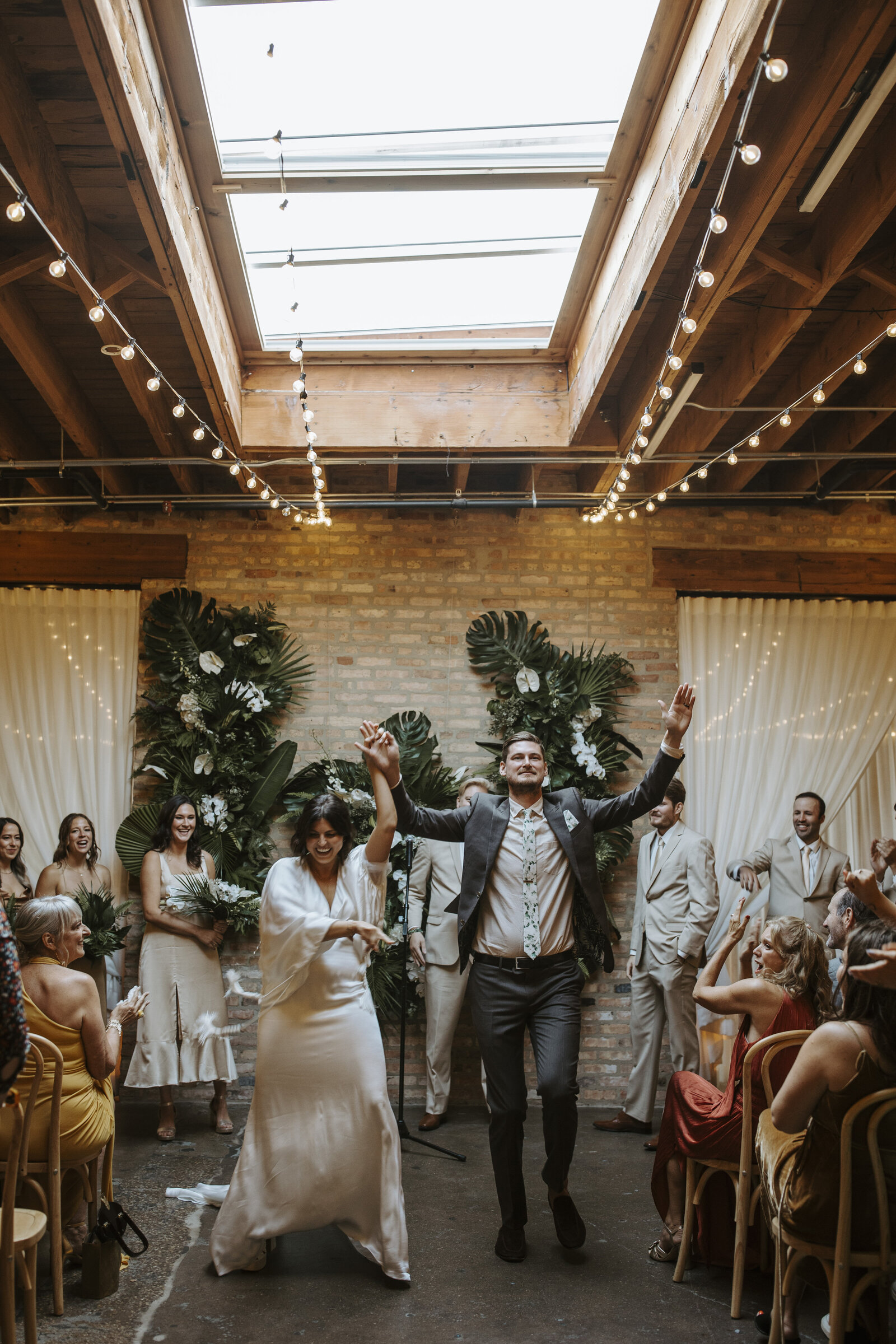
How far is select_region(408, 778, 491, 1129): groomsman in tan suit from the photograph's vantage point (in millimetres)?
5836

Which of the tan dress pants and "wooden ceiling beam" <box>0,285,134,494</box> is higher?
"wooden ceiling beam" <box>0,285,134,494</box>

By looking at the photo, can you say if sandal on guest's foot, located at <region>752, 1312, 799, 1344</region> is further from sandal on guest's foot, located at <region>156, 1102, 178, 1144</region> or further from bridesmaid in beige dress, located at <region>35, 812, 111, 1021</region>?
bridesmaid in beige dress, located at <region>35, 812, 111, 1021</region>

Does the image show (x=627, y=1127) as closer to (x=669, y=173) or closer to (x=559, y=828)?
(x=559, y=828)

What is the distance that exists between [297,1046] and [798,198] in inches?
154

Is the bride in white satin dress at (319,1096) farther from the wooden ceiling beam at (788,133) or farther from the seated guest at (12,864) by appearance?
the seated guest at (12,864)

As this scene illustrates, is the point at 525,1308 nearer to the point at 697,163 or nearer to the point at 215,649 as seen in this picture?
the point at 697,163

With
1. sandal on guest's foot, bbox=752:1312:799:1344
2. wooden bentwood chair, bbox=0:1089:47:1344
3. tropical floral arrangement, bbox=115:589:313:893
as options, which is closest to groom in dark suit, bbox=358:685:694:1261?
sandal on guest's foot, bbox=752:1312:799:1344

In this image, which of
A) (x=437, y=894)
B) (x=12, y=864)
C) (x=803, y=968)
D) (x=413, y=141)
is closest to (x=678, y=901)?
(x=437, y=894)

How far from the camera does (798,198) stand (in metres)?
4.12

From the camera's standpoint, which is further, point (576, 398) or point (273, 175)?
point (576, 398)

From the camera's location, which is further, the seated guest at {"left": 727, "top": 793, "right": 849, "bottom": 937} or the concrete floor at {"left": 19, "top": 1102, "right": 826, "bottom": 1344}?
the seated guest at {"left": 727, "top": 793, "right": 849, "bottom": 937}

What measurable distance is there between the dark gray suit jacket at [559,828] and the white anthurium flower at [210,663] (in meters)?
2.95

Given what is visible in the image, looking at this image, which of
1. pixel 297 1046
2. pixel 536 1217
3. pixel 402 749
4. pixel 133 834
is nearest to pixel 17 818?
pixel 133 834

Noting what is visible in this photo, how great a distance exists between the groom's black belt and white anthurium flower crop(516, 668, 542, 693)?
295cm
